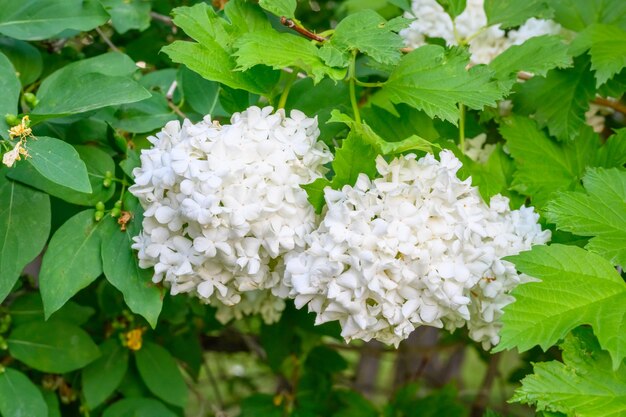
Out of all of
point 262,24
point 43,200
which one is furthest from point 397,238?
point 43,200

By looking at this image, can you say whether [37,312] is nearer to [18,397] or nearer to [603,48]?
[18,397]

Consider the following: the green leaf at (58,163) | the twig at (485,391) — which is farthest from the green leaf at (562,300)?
the twig at (485,391)

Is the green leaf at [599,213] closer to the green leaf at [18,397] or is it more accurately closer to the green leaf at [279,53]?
the green leaf at [279,53]

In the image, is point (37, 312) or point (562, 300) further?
point (37, 312)

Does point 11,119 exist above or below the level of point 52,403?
above

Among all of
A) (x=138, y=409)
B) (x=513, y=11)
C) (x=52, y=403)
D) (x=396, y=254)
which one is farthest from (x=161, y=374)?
(x=513, y=11)

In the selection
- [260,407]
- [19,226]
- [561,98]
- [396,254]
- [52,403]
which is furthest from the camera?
[260,407]

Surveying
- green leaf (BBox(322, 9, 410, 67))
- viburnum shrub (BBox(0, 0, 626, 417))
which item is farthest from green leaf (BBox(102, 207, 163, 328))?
green leaf (BBox(322, 9, 410, 67))

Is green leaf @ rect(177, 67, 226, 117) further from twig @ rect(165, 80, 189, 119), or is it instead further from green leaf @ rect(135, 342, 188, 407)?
green leaf @ rect(135, 342, 188, 407)

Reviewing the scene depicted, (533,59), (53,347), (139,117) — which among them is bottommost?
(53,347)
